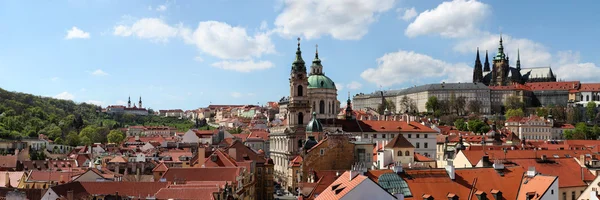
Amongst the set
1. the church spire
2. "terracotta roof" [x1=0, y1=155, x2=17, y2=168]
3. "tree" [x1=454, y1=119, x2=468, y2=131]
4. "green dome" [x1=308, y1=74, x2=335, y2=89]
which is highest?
the church spire

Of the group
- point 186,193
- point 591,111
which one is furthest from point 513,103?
point 186,193

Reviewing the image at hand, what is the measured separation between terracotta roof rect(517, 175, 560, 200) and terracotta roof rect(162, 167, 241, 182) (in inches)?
736

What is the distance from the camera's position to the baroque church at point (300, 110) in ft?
284

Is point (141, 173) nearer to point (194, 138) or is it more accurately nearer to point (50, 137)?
point (194, 138)

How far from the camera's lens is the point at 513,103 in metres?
196

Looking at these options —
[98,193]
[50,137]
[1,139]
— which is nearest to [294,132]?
[98,193]

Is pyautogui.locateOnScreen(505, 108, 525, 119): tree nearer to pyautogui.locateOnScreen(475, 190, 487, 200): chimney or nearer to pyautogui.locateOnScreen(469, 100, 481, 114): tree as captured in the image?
pyautogui.locateOnScreen(469, 100, 481, 114): tree

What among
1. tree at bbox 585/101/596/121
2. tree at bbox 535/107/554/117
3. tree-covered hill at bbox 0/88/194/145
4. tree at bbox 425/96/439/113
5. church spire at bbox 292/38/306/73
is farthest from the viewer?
tree at bbox 425/96/439/113

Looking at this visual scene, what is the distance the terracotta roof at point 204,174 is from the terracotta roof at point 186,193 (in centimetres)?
901

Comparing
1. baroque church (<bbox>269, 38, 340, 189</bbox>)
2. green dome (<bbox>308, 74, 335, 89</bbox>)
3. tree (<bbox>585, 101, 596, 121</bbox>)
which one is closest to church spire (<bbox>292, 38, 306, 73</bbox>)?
baroque church (<bbox>269, 38, 340, 189</bbox>)

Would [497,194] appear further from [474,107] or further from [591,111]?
[474,107]

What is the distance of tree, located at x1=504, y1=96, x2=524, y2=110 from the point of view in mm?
195500

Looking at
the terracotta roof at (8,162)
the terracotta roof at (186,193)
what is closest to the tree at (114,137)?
the terracotta roof at (8,162)

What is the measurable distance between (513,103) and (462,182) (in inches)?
6577
